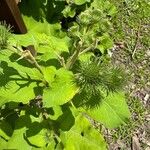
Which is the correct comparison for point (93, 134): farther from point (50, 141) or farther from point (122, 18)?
point (122, 18)

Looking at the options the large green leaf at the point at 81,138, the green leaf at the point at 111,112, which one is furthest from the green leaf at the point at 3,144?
the green leaf at the point at 111,112

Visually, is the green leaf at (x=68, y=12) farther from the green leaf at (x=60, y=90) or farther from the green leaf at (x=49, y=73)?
the green leaf at (x=60, y=90)

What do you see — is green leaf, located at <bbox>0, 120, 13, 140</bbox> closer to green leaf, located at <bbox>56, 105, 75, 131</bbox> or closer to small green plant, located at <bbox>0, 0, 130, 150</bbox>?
small green plant, located at <bbox>0, 0, 130, 150</bbox>

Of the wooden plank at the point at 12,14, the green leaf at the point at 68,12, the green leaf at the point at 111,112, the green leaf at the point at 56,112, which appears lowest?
the green leaf at the point at 68,12

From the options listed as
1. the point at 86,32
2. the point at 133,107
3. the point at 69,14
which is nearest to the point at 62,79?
the point at 86,32

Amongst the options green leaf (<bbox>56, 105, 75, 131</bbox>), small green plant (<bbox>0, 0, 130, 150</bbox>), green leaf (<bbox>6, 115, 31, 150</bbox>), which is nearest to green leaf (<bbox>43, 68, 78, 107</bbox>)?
small green plant (<bbox>0, 0, 130, 150</bbox>)

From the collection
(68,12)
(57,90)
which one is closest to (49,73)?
(57,90)

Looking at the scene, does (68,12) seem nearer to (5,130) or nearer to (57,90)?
(5,130)
